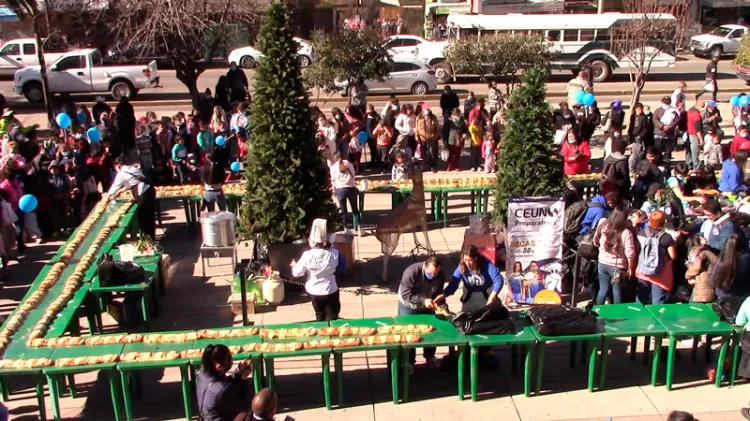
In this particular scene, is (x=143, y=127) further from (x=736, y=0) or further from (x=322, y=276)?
(x=736, y=0)

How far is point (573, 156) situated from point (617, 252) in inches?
196

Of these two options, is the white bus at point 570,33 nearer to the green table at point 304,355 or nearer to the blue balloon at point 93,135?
the blue balloon at point 93,135

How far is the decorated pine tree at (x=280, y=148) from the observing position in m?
11.0

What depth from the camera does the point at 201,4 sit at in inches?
665

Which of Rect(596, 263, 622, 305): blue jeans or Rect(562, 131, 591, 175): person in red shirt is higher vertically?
Rect(562, 131, 591, 175): person in red shirt

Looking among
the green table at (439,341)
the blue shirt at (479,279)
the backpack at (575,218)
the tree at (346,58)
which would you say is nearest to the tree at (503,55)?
the tree at (346,58)

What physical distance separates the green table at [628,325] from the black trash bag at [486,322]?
1039mm

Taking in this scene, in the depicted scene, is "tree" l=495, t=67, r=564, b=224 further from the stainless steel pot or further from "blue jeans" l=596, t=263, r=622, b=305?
the stainless steel pot

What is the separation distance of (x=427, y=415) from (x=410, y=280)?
144 cm

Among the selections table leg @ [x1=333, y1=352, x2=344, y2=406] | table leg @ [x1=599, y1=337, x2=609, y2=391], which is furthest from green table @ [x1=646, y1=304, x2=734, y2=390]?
table leg @ [x1=333, y1=352, x2=344, y2=406]

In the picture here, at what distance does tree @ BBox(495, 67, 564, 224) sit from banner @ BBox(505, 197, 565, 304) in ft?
4.04

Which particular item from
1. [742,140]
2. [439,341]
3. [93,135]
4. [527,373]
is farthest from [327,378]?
[742,140]

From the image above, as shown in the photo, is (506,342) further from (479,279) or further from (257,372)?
(257,372)

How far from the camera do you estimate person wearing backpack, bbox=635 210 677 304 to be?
9539mm
